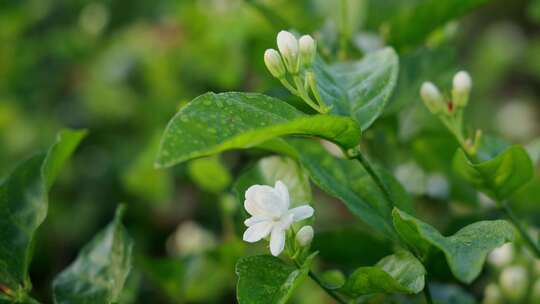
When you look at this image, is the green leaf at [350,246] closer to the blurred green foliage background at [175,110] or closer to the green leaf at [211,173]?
the blurred green foliage background at [175,110]

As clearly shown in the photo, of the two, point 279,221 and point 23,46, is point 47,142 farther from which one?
point 279,221

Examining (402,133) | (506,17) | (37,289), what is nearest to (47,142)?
(37,289)

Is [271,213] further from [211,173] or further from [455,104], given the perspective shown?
[211,173]

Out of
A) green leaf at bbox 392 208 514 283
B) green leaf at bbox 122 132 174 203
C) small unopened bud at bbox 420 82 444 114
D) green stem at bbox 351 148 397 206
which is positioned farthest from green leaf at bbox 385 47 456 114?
green leaf at bbox 122 132 174 203

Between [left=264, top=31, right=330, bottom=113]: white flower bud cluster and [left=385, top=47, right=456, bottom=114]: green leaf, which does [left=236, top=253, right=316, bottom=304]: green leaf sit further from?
[left=385, top=47, right=456, bottom=114]: green leaf

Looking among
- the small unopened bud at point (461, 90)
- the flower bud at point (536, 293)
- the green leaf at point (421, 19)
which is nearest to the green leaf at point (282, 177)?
the small unopened bud at point (461, 90)

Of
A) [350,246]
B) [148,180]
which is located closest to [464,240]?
[350,246]
